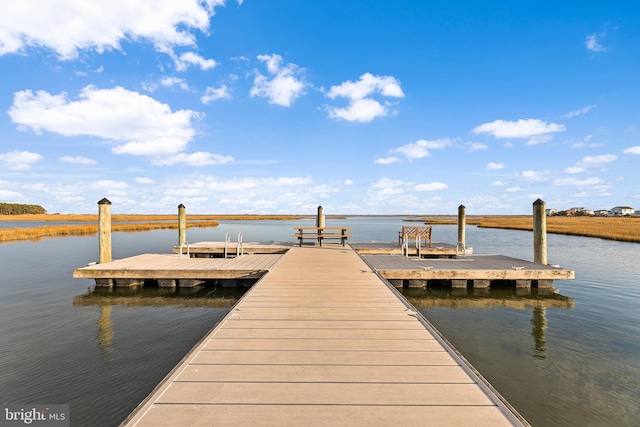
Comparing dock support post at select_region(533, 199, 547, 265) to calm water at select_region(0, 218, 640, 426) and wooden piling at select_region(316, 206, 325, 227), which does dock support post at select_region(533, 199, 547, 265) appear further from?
wooden piling at select_region(316, 206, 325, 227)

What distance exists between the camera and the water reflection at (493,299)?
10.3 metres

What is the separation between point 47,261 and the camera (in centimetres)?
1816

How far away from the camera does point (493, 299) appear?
11164mm

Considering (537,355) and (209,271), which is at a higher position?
(209,271)

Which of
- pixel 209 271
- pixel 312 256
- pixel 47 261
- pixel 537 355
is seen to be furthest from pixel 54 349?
pixel 47 261

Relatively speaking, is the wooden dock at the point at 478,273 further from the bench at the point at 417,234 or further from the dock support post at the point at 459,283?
the bench at the point at 417,234

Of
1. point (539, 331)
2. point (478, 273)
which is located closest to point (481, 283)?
point (478, 273)

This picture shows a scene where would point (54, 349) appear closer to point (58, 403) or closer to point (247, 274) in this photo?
point (58, 403)

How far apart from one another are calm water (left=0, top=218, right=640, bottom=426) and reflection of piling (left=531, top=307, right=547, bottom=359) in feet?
0.09

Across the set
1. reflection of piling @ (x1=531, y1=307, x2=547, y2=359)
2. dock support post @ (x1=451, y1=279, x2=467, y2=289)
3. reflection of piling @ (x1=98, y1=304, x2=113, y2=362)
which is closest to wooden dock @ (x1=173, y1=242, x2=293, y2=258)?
reflection of piling @ (x1=98, y1=304, x2=113, y2=362)

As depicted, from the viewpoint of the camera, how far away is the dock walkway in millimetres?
2857

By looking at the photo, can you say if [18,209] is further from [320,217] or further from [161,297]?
[161,297]

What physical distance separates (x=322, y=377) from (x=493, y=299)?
10002 millimetres

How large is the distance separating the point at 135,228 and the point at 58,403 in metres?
47.5
